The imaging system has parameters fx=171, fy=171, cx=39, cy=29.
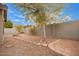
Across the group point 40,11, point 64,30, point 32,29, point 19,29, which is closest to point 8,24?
point 19,29

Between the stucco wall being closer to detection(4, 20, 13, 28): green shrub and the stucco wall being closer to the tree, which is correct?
the tree

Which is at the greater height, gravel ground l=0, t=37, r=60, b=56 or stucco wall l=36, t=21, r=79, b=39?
stucco wall l=36, t=21, r=79, b=39

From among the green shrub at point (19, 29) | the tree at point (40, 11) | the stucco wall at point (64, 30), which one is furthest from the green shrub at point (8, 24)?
the stucco wall at point (64, 30)

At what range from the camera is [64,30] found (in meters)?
2.20

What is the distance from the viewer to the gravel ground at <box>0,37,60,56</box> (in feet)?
7.16

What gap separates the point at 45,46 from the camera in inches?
87.0

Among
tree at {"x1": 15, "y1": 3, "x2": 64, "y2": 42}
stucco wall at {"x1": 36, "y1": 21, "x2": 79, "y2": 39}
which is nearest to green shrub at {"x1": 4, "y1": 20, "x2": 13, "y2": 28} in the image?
tree at {"x1": 15, "y1": 3, "x2": 64, "y2": 42}

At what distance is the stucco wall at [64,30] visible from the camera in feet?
7.13

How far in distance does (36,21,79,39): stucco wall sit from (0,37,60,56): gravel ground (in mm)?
198

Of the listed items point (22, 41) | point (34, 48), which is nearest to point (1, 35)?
point (22, 41)

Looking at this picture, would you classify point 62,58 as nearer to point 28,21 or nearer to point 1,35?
point 28,21

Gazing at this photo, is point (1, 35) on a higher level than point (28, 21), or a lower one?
lower

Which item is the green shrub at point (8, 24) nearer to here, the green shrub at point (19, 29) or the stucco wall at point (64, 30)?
the green shrub at point (19, 29)

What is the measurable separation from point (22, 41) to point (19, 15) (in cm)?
34
